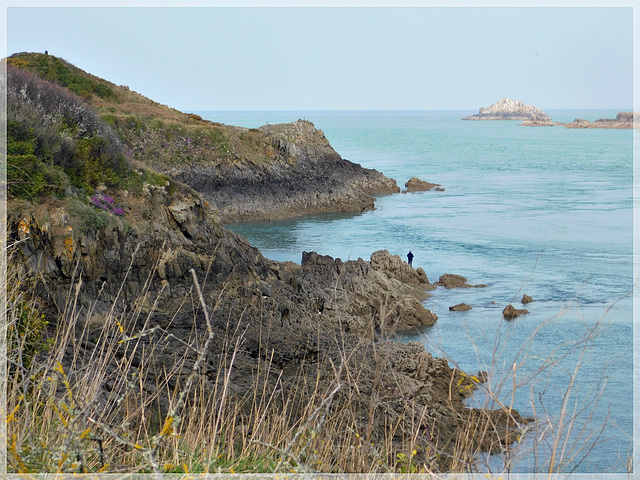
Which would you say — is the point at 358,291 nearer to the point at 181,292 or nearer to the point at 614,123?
the point at 181,292

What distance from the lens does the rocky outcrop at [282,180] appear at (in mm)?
41094

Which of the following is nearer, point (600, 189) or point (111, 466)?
point (111, 466)

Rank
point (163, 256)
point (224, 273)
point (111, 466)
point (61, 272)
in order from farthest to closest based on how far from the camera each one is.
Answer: point (224, 273), point (163, 256), point (61, 272), point (111, 466)

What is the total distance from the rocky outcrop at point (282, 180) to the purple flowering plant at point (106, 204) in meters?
24.2

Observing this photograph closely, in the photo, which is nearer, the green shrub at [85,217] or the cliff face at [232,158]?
the green shrub at [85,217]

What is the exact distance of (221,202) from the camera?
40.6 metres

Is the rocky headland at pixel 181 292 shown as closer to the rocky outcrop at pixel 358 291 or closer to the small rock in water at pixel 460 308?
the rocky outcrop at pixel 358 291

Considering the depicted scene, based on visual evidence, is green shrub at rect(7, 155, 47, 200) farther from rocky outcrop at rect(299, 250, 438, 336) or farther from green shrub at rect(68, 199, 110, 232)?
rocky outcrop at rect(299, 250, 438, 336)

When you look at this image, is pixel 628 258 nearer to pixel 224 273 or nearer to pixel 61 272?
pixel 224 273

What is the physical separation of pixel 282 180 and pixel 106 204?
3011 centimetres

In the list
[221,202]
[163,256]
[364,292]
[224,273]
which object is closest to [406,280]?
[364,292]

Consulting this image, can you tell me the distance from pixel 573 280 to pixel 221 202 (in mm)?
22272

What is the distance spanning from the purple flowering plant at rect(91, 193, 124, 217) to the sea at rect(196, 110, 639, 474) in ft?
23.8

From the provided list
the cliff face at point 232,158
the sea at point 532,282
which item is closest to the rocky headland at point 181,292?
the sea at point 532,282
